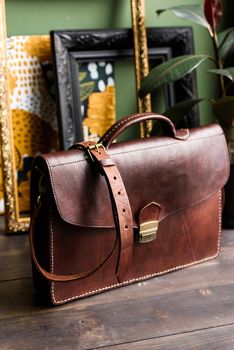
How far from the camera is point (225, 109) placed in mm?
1031

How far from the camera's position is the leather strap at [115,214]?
77 centimetres

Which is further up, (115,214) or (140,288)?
(115,214)

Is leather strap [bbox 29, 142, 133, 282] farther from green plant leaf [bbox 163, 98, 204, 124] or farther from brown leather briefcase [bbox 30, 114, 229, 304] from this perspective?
green plant leaf [bbox 163, 98, 204, 124]

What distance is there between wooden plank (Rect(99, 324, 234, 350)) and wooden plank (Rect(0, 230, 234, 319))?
132 mm

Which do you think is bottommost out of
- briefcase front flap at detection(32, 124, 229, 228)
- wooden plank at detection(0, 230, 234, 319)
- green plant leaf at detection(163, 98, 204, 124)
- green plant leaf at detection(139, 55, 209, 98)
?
wooden plank at detection(0, 230, 234, 319)

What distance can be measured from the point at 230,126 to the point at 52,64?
0.44 metres

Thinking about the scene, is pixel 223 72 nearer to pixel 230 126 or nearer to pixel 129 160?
pixel 230 126

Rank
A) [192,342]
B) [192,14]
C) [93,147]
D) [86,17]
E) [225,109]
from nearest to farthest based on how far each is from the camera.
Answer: [192,342], [93,147], [225,109], [192,14], [86,17]

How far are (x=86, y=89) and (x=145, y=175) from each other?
445mm

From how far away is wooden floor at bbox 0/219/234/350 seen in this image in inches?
27.0

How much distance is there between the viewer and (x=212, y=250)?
37.8 inches

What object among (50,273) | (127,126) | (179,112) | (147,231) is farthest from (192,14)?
(50,273)

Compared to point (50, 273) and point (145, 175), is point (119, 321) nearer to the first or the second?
point (50, 273)

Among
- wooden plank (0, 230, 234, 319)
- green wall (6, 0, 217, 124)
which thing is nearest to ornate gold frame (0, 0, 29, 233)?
green wall (6, 0, 217, 124)
